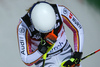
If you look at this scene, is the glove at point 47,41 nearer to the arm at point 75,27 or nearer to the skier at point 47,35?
the skier at point 47,35

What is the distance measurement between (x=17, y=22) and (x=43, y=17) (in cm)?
131

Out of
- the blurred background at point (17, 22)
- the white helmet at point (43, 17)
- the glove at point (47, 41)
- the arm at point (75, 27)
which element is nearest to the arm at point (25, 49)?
the glove at point (47, 41)

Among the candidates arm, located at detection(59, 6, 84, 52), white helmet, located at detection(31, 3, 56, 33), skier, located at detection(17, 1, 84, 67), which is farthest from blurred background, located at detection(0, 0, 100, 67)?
white helmet, located at detection(31, 3, 56, 33)

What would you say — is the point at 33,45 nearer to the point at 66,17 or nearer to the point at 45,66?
the point at 45,66

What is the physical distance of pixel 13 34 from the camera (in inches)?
108

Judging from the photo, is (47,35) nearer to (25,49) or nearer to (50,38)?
(50,38)

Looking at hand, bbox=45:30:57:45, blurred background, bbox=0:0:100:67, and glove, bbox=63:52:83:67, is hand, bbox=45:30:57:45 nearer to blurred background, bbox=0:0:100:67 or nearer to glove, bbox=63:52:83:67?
glove, bbox=63:52:83:67

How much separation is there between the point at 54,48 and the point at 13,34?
3.21 ft

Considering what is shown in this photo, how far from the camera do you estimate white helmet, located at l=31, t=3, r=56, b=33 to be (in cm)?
155

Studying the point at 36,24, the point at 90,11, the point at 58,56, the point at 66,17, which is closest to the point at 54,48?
the point at 58,56

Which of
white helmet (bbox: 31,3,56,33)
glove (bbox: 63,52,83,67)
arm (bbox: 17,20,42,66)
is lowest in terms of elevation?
glove (bbox: 63,52,83,67)

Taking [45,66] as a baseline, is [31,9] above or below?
above

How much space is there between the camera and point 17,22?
2.81m

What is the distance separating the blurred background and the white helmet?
1115mm
